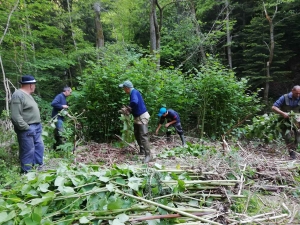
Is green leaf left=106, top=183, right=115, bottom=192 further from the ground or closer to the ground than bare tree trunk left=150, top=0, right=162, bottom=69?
closer to the ground

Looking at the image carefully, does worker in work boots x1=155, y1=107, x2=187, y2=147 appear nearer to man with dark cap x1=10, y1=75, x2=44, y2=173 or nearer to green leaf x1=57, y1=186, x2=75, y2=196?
man with dark cap x1=10, y1=75, x2=44, y2=173

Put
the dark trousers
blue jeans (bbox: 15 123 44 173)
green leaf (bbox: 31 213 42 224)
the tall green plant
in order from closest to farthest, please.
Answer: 1. green leaf (bbox: 31 213 42 224)
2. blue jeans (bbox: 15 123 44 173)
3. the dark trousers
4. the tall green plant

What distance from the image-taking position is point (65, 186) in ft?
7.34

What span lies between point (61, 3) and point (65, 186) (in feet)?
61.5

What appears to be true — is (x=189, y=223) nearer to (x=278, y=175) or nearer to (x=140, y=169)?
(x=140, y=169)

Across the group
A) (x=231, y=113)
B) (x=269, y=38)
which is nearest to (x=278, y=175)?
(x=231, y=113)

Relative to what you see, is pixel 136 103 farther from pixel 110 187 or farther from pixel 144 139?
pixel 110 187

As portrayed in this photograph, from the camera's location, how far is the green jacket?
383 centimetres

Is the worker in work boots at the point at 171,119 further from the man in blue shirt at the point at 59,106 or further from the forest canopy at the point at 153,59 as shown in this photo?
the man in blue shirt at the point at 59,106

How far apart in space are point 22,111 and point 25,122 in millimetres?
199

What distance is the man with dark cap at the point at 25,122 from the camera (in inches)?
151

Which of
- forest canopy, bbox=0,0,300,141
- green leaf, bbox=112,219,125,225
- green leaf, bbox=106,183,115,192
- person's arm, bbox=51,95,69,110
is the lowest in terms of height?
green leaf, bbox=112,219,125,225

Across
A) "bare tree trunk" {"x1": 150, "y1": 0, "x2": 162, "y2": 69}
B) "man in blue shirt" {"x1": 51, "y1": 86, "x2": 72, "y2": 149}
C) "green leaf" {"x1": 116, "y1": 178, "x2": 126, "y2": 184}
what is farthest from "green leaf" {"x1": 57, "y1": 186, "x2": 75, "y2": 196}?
"bare tree trunk" {"x1": 150, "y1": 0, "x2": 162, "y2": 69}

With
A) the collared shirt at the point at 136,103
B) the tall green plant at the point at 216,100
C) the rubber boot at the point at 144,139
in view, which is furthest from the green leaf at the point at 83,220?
the tall green plant at the point at 216,100
